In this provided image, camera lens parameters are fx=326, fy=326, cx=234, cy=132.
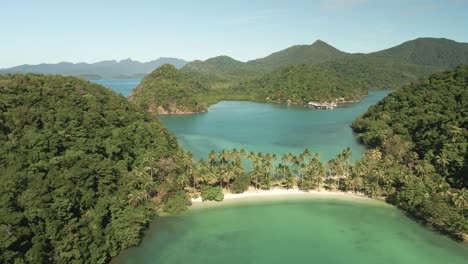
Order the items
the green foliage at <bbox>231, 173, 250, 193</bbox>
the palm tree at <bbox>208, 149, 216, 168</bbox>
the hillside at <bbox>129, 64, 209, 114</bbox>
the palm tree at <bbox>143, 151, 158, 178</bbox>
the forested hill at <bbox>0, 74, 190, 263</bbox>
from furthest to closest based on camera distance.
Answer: the hillside at <bbox>129, 64, 209, 114</bbox>, the palm tree at <bbox>208, 149, 216, 168</bbox>, the green foliage at <bbox>231, 173, 250, 193</bbox>, the palm tree at <bbox>143, 151, 158, 178</bbox>, the forested hill at <bbox>0, 74, 190, 263</bbox>

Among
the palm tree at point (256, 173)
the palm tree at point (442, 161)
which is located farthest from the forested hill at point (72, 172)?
the palm tree at point (442, 161)

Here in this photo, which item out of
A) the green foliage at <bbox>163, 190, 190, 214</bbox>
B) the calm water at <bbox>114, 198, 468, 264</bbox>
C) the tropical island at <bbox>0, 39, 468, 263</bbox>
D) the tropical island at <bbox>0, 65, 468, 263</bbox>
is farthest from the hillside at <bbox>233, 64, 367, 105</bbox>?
the green foliage at <bbox>163, 190, 190, 214</bbox>

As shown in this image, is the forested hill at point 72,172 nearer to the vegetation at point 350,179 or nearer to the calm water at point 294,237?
the calm water at point 294,237

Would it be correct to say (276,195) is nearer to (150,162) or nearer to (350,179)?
(350,179)

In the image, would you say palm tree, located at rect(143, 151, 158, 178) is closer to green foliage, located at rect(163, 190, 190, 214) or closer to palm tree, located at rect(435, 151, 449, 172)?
green foliage, located at rect(163, 190, 190, 214)

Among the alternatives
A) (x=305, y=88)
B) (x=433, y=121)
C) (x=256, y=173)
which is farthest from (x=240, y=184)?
(x=305, y=88)

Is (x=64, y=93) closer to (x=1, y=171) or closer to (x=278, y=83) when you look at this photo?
(x=1, y=171)
